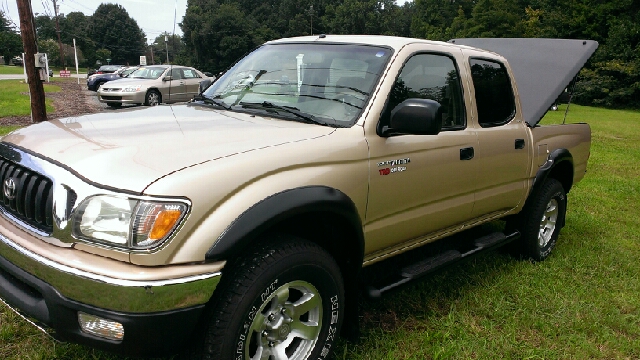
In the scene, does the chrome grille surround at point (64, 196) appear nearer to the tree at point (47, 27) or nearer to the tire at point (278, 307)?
the tire at point (278, 307)

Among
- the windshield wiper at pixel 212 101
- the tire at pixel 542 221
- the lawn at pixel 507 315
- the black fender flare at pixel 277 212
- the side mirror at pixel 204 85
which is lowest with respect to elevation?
the lawn at pixel 507 315

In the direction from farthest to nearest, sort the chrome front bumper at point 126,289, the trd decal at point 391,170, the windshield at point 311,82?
the windshield at point 311,82 → the trd decal at point 391,170 → the chrome front bumper at point 126,289

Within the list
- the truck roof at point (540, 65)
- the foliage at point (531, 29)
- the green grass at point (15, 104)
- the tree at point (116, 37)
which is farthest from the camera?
the tree at point (116, 37)

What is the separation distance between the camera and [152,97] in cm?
1761

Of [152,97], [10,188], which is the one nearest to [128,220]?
[10,188]

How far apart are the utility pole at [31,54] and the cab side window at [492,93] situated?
8.94m

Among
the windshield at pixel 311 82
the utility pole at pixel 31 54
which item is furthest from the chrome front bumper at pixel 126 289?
the utility pole at pixel 31 54

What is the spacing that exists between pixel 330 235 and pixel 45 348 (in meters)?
1.69

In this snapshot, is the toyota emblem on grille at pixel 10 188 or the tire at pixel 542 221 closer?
the toyota emblem on grille at pixel 10 188

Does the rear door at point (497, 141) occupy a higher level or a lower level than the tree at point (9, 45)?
lower

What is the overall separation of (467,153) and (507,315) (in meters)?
1.21

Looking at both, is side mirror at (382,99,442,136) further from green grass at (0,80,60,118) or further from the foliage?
green grass at (0,80,60,118)

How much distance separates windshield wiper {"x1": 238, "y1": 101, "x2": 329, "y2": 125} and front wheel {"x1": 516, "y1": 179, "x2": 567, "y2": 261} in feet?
8.27

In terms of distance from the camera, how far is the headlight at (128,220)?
2020mm
